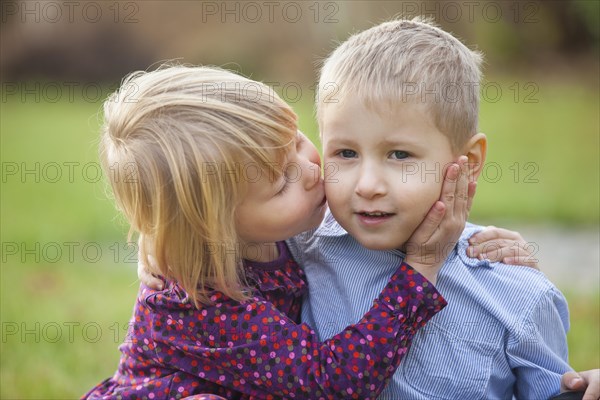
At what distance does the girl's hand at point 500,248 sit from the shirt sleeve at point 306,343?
13.1 inches

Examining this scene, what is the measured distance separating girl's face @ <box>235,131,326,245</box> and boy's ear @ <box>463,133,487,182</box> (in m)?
0.46

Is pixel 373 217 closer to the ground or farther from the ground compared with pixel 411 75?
closer to the ground

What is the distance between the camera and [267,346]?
7.50 ft

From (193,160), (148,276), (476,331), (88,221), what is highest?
(193,160)

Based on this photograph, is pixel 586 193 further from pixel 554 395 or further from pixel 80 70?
pixel 80 70

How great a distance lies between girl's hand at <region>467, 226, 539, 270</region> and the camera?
2557mm

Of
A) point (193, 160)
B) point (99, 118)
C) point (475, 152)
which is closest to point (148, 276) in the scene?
point (193, 160)

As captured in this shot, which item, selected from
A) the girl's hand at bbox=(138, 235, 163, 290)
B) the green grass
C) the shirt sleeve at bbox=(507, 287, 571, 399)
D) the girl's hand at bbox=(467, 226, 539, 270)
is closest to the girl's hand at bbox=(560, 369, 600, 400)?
the shirt sleeve at bbox=(507, 287, 571, 399)

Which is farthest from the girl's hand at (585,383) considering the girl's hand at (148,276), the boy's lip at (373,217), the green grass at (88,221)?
the green grass at (88,221)

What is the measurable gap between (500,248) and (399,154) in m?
0.54

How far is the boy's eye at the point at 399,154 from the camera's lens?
7.57 feet

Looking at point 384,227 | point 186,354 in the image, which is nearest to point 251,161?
point 384,227

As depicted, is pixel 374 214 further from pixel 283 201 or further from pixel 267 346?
pixel 267 346

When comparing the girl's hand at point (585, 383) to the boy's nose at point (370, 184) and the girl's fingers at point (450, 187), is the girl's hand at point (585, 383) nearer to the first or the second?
the girl's fingers at point (450, 187)
